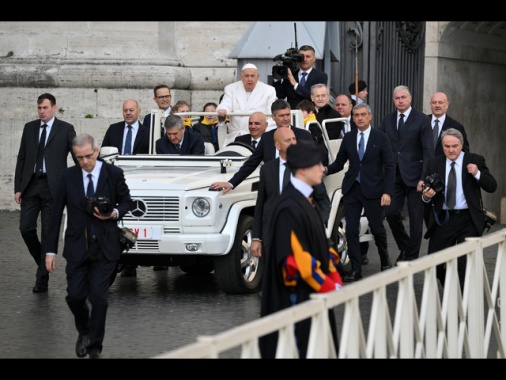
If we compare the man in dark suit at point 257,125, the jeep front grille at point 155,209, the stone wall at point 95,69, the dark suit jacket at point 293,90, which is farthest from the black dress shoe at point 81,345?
the stone wall at point 95,69

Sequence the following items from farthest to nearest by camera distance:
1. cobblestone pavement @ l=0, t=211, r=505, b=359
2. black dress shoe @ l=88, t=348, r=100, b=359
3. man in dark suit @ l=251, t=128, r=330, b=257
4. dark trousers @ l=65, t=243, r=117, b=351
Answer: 1. man in dark suit @ l=251, t=128, r=330, b=257
2. cobblestone pavement @ l=0, t=211, r=505, b=359
3. dark trousers @ l=65, t=243, r=117, b=351
4. black dress shoe @ l=88, t=348, r=100, b=359

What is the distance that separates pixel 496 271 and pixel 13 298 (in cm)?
503

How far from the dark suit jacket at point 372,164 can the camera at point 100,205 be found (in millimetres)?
4420

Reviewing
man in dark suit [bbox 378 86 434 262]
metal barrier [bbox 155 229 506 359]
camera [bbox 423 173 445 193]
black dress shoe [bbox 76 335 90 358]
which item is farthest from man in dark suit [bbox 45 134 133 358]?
man in dark suit [bbox 378 86 434 262]

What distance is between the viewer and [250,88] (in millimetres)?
14734

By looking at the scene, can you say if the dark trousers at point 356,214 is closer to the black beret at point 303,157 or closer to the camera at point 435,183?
Result: the camera at point 435,183

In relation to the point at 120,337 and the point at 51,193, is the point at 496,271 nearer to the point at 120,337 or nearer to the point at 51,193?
the point at 120,337

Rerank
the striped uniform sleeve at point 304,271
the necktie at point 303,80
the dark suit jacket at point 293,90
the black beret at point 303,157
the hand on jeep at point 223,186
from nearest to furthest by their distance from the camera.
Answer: the striped uniform sleeve at point 304,271, the black beret at point 303,157, the hand on jeep at point 223,186, the dark suit jacket at point 293,90, the necktie at point 303,80

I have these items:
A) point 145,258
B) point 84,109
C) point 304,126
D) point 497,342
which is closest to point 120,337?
point 145,258

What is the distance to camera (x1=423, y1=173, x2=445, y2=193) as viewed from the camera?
38.0 feet

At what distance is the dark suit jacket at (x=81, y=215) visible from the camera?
1011 centimetres

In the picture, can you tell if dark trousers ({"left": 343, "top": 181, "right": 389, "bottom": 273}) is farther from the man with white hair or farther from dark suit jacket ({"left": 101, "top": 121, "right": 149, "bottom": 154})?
dark suit jacket ({"left": 101, "top": 121, "right": 149, "bottom": 154})

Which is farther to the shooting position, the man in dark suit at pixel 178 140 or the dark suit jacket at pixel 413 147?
the dark suit jacket at pixel 413 147
